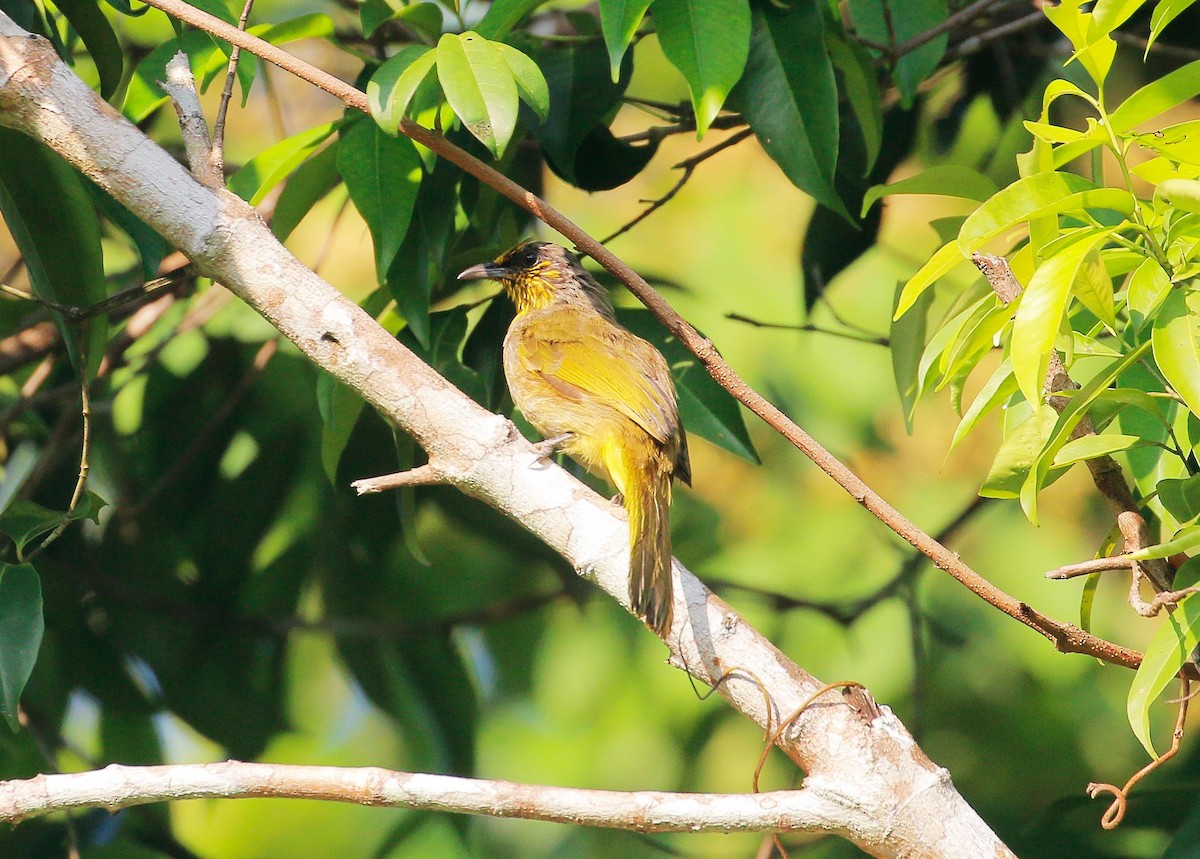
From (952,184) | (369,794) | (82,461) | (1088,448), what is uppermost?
(952,184)

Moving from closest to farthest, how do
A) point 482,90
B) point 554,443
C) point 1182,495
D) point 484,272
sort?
point 1182,495
point 482,90
point 554,443
point 484,272

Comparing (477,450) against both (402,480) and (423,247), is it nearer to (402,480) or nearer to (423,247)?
(402,480)

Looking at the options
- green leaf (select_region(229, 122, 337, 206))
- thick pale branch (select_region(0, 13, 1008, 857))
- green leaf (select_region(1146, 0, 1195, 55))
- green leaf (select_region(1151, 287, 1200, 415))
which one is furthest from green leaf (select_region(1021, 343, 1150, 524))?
green leaf (select_region(229, 122, 337, 206))

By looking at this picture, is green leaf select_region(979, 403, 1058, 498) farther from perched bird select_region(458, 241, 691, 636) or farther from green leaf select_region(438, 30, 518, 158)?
green leaf select_region(438, 30, 518, 158)

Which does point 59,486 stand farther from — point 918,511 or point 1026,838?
point 1026,838

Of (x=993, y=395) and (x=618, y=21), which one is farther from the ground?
(x=618, y=21)

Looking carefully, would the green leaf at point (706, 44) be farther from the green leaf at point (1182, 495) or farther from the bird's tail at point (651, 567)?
the green leaf at point (1182, 495)

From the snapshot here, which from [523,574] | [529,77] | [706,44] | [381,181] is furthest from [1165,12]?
[523,574]

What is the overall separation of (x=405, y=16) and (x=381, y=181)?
1.08 feet

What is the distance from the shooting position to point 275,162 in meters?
2.34

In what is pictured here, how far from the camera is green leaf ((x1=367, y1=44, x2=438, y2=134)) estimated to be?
1.77 m

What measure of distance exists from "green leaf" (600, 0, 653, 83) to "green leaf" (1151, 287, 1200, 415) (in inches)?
37.6

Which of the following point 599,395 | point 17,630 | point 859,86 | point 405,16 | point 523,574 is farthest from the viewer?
point 523,574

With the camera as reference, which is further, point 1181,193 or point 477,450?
point 477,450
